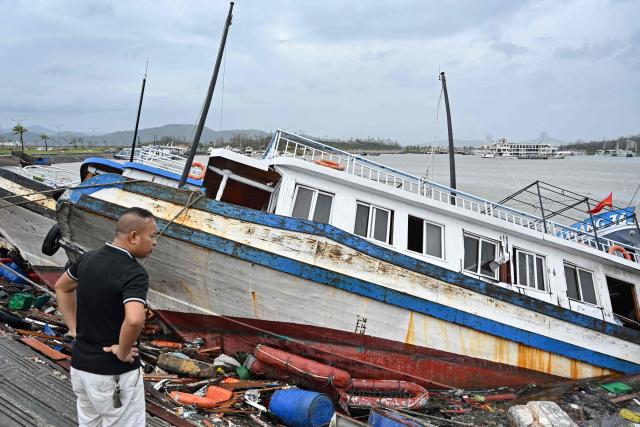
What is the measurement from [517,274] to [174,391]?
6440mm

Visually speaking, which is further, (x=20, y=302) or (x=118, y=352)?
(x=20, y=302)

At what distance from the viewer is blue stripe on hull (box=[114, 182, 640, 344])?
264 inches

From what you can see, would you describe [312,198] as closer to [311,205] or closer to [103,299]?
[311,205]

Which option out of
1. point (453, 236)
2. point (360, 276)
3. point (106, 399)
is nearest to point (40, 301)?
point (360, 276)

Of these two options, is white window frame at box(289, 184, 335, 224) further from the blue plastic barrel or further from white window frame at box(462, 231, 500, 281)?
the blue plastic barrel

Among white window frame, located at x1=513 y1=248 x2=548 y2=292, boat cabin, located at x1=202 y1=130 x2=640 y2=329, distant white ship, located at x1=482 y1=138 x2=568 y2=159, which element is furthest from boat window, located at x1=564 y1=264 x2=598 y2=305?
distant white ship, located at x1=482 y1=138 x2=568 y2=159

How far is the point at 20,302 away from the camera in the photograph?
850 centimetres

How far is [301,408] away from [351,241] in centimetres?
260

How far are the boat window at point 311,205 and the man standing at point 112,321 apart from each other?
463 centimetres

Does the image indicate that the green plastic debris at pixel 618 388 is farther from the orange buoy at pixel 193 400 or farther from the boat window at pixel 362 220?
the orange buoy at pixel 193 400

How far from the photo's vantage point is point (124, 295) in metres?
2.49

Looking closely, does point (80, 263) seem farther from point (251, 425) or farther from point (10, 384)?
point (251, 425)

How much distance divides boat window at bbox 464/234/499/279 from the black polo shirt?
647 cm

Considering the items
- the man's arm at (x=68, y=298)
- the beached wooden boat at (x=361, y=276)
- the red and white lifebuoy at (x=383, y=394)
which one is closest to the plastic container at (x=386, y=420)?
the red and white lifebuoy at (x=383, y=394)
